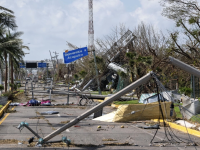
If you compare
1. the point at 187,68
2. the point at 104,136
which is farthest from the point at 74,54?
the point at 187,68

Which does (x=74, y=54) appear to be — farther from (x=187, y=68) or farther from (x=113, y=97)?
(x=187, y=68)

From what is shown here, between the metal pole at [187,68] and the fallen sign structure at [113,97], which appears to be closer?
the metal pole at [187,68]

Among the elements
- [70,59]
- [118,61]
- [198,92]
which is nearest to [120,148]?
[198,92]

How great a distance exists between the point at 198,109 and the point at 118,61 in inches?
981

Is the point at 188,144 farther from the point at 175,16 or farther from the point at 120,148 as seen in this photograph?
the point at 175,16

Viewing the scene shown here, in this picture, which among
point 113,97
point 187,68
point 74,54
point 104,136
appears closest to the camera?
point 187,68

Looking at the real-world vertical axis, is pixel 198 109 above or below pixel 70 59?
below

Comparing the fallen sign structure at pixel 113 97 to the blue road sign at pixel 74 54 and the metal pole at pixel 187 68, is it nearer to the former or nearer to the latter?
the metal pole at pixel 187 68

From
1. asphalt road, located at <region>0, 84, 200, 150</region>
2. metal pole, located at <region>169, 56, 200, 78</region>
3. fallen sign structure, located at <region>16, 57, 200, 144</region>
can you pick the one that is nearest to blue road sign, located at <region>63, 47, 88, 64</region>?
asphalt road, located at <region>0, 84, 200, 150</region>

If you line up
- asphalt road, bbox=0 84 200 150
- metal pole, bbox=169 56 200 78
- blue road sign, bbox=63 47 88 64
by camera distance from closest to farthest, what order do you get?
metal pole, bbox=169 56 200 78 → asphalt road, bbox=0 84 200 150 → blue road sign, bbox=63 47 88 64

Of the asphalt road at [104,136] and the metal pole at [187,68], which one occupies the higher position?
the metal pole at [187,68]

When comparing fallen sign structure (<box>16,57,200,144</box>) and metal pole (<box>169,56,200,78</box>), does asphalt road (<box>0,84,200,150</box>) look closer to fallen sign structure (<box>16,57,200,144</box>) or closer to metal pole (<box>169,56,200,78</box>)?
fallen sign structure (<box>16,57,200,144</box>)

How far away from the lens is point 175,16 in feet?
67.0

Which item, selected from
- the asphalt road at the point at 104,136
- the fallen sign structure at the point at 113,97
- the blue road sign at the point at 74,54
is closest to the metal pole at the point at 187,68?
the fallen sign structure at the point at 113,97
